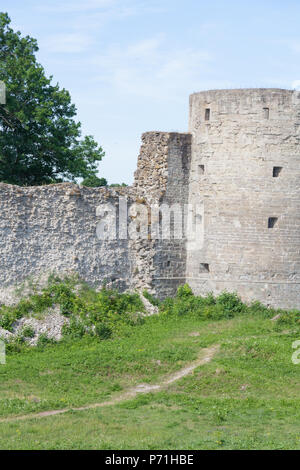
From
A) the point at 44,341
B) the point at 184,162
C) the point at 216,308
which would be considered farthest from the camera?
the point at 184,162

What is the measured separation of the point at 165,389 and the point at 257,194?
29.0 feet

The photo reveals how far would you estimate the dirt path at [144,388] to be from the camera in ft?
47.6

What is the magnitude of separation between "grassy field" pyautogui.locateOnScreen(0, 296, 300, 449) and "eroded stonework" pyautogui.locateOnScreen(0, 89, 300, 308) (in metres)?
1.82

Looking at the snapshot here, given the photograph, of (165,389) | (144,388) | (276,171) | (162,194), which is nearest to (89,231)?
(162,194)

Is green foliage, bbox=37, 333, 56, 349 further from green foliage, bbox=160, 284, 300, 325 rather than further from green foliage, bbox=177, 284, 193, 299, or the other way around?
green foliage, bbox=177, 284, 193, 299

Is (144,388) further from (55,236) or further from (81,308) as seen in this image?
(55,236)

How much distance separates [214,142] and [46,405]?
11.8 metres

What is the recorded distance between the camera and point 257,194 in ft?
76.9

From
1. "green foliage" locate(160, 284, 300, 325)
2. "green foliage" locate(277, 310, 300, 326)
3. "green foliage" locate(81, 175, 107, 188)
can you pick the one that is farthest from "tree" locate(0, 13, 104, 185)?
"green foliage" locate(277, 310, 300, 326)

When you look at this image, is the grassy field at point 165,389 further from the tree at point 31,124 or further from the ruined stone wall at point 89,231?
the tree at point 31,124

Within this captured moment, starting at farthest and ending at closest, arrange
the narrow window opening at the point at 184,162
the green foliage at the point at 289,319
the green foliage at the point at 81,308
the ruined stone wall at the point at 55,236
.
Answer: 1. the narrow window opening at the point at 184,162
2. the green foliage at the point at 289,319
3. the ruined stone wall at the point at 55,236
4. the green foliage at the point at 81,308

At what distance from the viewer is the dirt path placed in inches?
571

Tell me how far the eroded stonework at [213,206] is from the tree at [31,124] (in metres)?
6.28

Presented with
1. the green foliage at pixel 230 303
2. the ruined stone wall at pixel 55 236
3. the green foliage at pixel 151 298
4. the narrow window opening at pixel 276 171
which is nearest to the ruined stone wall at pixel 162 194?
the green foliage at pixel 151 298
